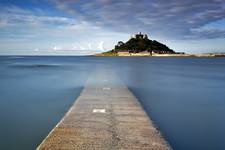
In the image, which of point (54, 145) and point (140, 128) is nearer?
point (54, 145)

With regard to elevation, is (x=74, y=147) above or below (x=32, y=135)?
above

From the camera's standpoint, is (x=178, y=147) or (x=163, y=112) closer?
(x=178, y=147)

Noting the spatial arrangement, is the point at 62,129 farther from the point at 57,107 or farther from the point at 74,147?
the point at 57,107

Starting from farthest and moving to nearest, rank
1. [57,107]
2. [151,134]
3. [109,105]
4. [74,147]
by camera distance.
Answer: [57,107], [109,105], [151,134], [74,147]

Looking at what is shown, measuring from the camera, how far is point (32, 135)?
13.6 meters

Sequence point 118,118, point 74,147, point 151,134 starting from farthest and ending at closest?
1. point 118,118
2. point 151,134
3. point 74,147

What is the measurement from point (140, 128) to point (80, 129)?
8.83ft

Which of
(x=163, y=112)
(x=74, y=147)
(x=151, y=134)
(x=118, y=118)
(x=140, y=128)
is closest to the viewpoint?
(x=74, y=147)

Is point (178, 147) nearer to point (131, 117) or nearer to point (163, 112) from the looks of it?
point (131, 117)

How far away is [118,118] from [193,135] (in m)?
4.08

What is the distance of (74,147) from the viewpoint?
9438mm

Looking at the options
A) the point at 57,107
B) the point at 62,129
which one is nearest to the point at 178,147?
the point at 62,129

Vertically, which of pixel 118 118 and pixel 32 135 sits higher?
pixel 118 118

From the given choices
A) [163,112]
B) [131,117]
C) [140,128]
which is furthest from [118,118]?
[163,112]
